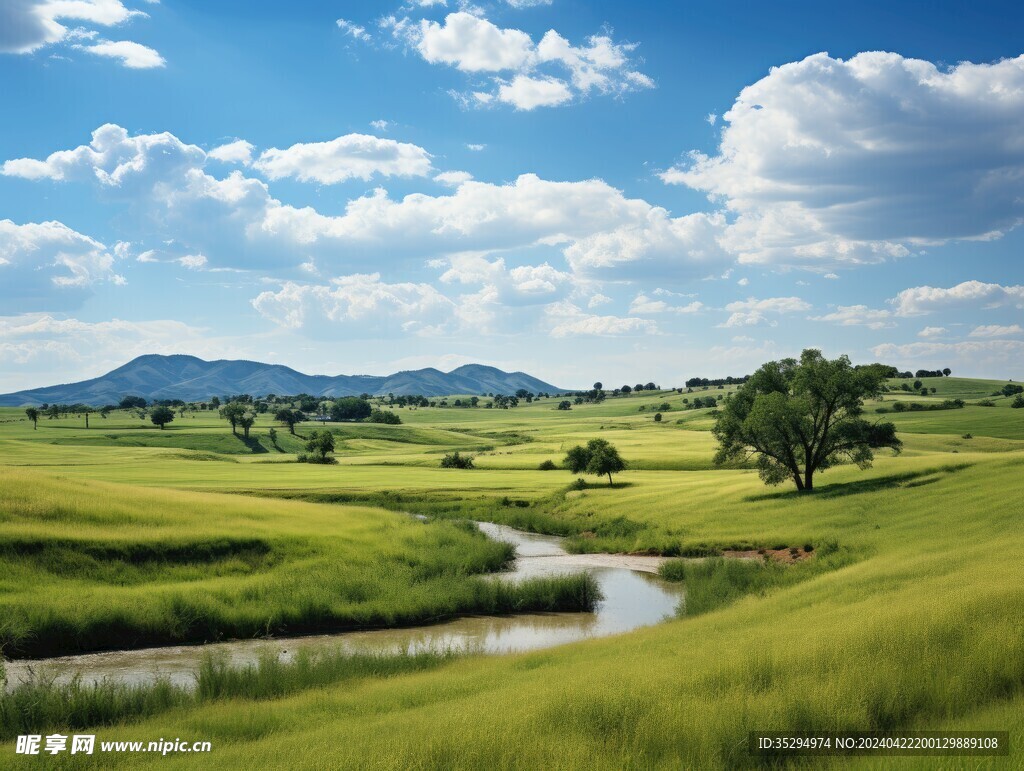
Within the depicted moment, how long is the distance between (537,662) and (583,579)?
13.0 meters

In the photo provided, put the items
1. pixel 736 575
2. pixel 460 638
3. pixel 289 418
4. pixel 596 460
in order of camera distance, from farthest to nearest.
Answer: pixel 289 418 < pixel 596 460 < pixel 736 575 < pixel 460 638

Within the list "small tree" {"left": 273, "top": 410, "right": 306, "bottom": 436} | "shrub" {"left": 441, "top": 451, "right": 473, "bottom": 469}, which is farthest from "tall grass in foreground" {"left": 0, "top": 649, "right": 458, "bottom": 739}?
"small tree" {"left": 273, "top": 410, "right": 306, "bottom": 436}

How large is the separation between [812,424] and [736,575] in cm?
2256

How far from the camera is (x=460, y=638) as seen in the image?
2539 cm

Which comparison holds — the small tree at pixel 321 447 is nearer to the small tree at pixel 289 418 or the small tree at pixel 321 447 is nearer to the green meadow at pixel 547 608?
the green meadow at pixel 547 608

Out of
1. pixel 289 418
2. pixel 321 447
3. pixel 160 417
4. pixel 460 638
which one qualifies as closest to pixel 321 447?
pixel 321 447

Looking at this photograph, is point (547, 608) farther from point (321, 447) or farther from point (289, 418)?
point (289, 418)

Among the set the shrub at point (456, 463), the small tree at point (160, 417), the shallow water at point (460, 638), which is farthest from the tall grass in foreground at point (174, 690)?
the small tree at point (160, 417)

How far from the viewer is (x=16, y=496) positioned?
31891 millimetres

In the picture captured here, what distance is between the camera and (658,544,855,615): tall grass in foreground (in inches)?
1062

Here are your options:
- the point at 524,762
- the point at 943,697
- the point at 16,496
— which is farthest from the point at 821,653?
the point at 16,496

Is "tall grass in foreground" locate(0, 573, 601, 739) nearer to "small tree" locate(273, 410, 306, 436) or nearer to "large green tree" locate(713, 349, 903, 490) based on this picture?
"large green tree" locate(713, 349, 903, 490)

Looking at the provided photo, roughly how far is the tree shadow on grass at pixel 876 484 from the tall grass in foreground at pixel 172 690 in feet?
113

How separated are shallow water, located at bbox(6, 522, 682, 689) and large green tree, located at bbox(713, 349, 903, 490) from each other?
16.0 metres
